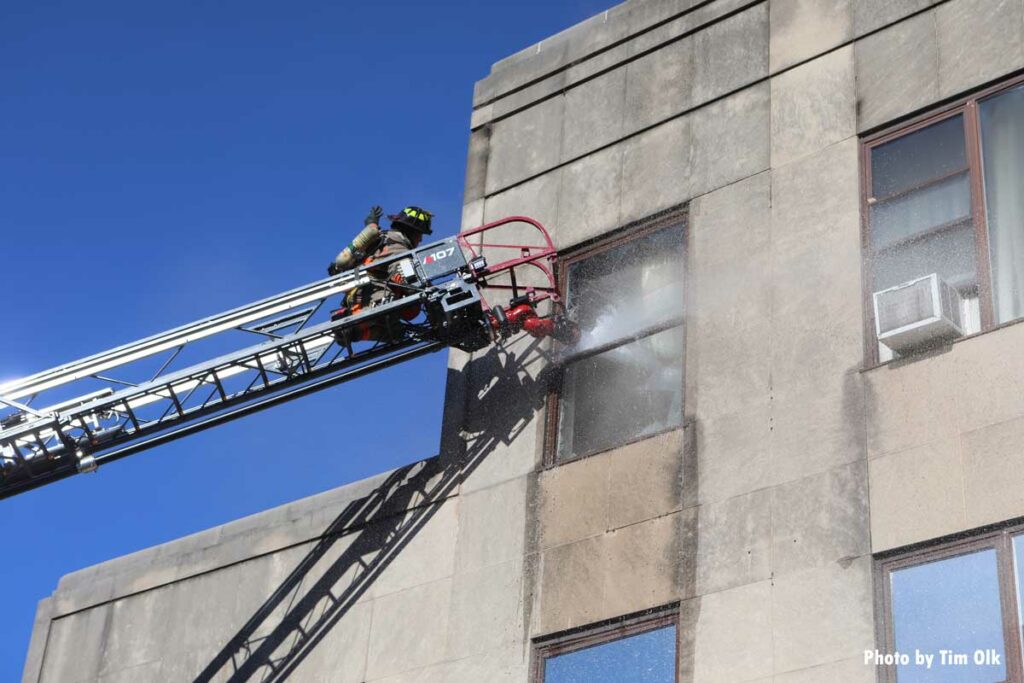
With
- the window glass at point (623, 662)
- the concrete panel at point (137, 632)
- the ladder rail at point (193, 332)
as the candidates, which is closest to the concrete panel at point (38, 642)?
the concrete panel at point (137, 632)

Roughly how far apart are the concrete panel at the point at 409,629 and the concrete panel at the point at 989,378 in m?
5.53

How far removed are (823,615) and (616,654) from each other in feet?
7.21

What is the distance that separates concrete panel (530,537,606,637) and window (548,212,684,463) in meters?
1.07

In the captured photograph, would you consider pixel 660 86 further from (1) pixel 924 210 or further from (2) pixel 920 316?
(2) pixel 920 316

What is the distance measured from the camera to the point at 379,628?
18078 millimetres

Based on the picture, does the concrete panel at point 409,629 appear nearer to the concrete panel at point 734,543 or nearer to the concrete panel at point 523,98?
the concrete panel at point 734,543

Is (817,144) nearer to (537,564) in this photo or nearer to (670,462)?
(670,462)

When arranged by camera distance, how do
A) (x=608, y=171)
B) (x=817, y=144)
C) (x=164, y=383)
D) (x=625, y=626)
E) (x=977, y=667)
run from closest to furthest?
(x=977, y=667) → (x=625, y=626) → (x=817, y=144) → (x=608, y=171) → (x=164, y=383)

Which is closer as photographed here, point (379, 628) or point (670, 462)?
point (670, 462)

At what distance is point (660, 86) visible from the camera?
63.0 feet

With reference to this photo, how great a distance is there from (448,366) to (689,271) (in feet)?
10.8

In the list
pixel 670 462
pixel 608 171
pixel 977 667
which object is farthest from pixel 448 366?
pixel 977 667

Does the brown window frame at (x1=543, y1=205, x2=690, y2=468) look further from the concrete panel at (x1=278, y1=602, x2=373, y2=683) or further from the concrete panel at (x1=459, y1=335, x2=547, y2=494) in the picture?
the concrete panel at (x1=278, y1=602, x2=373, y2=683)

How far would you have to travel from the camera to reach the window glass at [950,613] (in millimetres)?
13305
